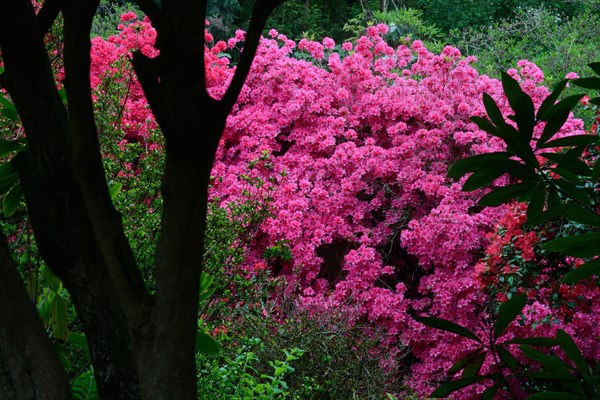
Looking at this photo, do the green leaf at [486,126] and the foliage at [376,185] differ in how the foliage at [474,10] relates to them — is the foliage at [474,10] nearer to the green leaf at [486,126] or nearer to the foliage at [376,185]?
the foliage at [376,185]

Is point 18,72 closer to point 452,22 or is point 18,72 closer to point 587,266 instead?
point 587,266

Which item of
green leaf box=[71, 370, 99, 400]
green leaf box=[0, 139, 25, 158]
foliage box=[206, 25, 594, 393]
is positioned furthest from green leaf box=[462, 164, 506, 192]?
foliage box=[206, 25, 594, 393]

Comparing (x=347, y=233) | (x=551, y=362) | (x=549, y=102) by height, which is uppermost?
(x=549, y=102)

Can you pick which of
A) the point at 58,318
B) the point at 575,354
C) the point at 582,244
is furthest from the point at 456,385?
the point at 58,318

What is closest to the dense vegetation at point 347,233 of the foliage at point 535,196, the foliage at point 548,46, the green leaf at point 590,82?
the foliage at point 535,196

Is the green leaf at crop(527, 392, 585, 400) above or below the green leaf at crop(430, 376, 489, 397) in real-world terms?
above

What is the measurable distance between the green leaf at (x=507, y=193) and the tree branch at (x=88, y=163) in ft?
2.00

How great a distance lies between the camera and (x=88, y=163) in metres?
1.22

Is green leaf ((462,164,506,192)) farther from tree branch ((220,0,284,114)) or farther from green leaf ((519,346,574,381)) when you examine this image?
tree branch ((220,0,284,114))

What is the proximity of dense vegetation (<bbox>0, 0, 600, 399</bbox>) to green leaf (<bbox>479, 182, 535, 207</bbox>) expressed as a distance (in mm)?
664

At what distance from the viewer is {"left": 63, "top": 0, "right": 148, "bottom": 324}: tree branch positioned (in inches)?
48.2

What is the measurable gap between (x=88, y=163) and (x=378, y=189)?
16.3ft

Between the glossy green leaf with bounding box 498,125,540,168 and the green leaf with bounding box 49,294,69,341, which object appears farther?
the green leaf with bounding box 49,294,69,341

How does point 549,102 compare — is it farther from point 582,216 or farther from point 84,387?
point 84,387
